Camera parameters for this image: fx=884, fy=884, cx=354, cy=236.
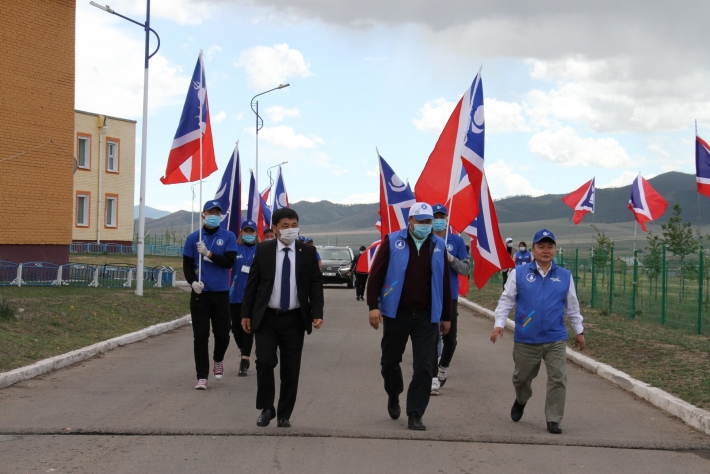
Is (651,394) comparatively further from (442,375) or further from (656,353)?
(656,353)

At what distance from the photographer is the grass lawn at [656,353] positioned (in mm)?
10164

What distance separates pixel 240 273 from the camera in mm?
11328

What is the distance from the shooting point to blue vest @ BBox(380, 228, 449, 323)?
25.6 ft

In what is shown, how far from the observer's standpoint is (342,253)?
1448 inches

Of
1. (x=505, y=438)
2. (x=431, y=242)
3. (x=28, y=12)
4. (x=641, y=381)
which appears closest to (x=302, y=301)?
(x=431, y=242)

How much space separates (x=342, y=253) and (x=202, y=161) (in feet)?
77.8

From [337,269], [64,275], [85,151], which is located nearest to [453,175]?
[64,275]

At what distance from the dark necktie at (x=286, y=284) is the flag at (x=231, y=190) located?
7068 mm

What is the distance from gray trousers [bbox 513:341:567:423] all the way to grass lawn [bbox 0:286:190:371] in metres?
6.09

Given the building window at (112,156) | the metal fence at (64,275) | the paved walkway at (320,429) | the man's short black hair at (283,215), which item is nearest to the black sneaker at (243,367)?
the paved walkway at (320,429)

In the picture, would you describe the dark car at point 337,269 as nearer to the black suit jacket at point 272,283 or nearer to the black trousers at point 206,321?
the black trousers at point 206,321

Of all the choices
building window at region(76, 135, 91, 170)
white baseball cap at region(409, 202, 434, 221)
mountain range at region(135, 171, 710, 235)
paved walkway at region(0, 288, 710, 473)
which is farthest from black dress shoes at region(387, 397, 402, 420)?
mountain range at region(135, 171, 710, 235)

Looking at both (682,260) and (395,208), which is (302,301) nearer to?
(395,208)

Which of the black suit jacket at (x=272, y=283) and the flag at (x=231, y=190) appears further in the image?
the flag at (x=231, y=190)
